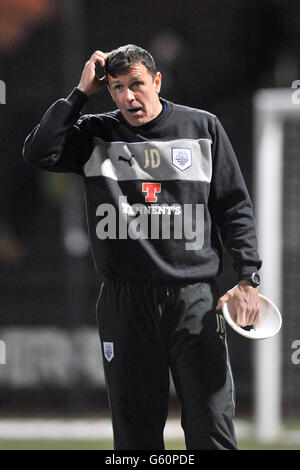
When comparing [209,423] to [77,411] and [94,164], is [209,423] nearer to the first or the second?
[94,164]

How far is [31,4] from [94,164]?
13.6 ft

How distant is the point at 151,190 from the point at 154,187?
1 centimetres

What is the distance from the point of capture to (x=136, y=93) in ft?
7.78

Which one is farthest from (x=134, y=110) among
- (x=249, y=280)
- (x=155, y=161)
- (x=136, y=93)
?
(x=249, y=280)

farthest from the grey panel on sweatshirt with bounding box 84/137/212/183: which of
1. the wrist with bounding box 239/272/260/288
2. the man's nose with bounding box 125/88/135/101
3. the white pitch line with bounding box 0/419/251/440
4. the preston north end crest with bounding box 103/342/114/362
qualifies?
the white pitch line with bounding box 0/419/251/440

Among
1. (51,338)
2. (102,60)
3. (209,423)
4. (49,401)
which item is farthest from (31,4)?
(209,423)

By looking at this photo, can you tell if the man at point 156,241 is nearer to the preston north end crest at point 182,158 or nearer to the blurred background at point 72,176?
the preston north end crest at point 182,158

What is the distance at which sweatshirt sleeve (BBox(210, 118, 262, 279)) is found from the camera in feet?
8.02

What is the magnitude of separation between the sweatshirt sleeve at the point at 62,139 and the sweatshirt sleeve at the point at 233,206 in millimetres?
387

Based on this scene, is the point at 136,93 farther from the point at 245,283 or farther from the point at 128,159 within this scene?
the point at 245,283

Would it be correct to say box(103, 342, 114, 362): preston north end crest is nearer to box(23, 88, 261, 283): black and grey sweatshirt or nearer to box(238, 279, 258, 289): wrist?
box(23, 88, 261, 283): black and grey sweatshirt

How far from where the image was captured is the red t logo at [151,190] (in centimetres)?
239

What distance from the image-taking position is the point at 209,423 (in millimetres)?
2408

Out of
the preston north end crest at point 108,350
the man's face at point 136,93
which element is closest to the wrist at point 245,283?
the preston north end crest at point 108,350
